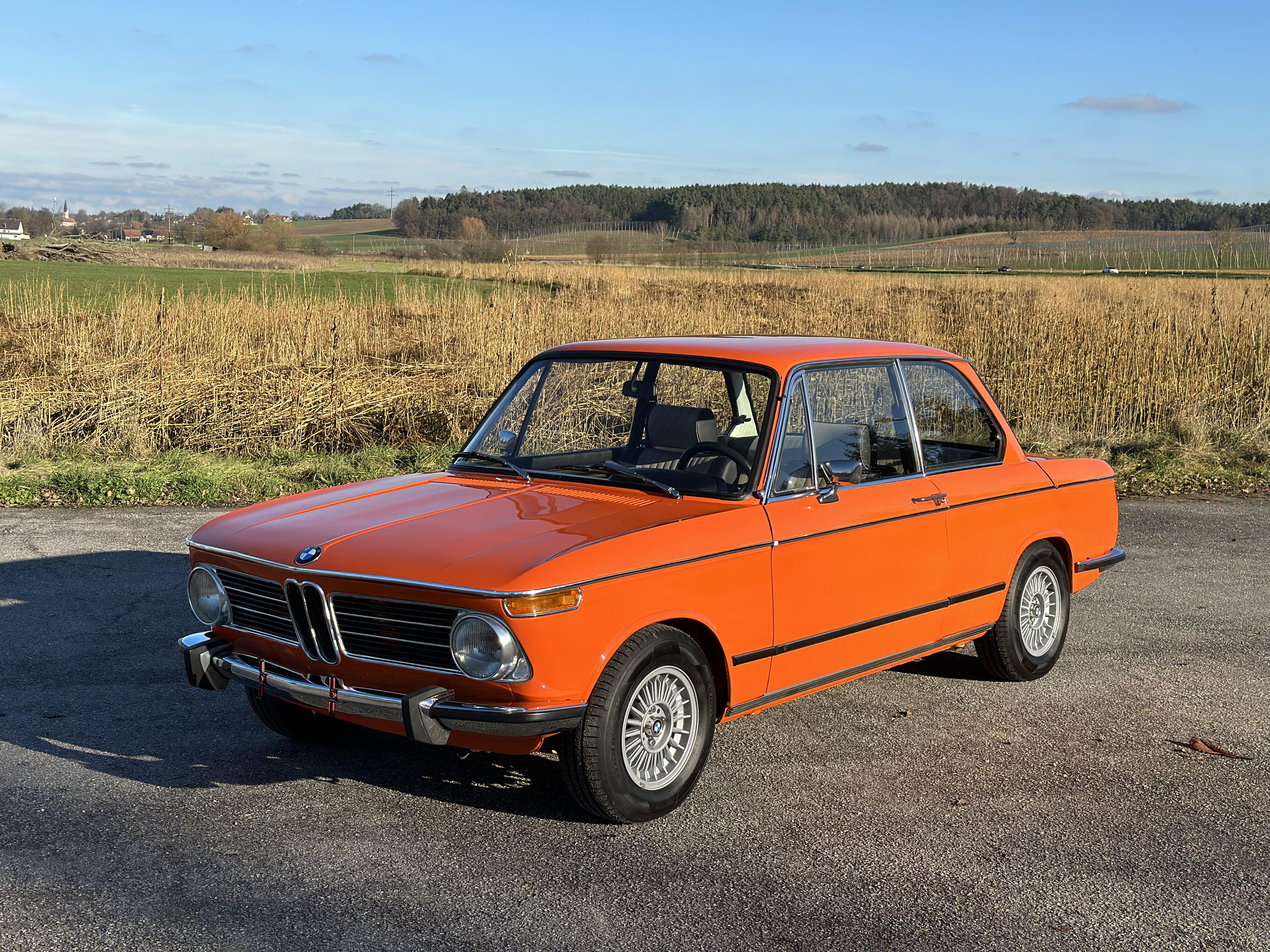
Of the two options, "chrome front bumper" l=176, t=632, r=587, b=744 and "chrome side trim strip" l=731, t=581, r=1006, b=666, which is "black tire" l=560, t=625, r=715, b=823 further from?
"chrome side trim strip" l=731, t=581, r=1006, b=666

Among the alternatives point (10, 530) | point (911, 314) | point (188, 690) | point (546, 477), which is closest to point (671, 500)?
point (546, 477)

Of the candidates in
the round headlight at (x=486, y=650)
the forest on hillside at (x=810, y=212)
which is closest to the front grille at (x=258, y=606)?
the round headlight at (x=486, y=650)

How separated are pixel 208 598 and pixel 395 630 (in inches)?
44.0

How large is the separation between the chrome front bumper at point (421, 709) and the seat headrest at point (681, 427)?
1.50 meters

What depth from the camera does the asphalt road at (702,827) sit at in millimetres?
3367

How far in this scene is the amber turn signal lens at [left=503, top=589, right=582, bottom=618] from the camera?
12.1 feet

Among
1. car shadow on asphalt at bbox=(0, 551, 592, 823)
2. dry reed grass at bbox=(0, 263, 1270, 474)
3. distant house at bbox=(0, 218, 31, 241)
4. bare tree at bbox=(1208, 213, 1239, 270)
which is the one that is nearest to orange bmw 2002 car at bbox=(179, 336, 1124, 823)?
car shadow on asphalt at bbox=(0, 551, 592, 823)

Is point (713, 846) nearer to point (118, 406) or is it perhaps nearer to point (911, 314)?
point (118, 406)

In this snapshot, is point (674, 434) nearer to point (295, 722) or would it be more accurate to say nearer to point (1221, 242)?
point (295, 722)

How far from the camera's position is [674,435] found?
4973 mm

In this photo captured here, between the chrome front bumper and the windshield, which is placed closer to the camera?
the chrome front bumper

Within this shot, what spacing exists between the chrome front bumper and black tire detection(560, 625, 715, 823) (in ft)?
0.32

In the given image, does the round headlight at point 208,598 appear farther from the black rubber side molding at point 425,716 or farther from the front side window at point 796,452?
the front side window at point 796,452

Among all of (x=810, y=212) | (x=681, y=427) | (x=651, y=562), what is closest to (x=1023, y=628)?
(x=681, y=427)
